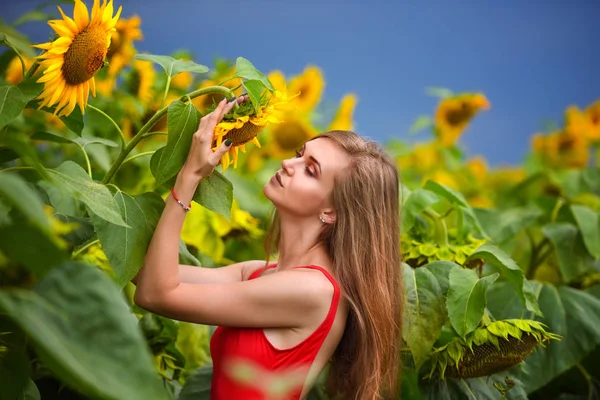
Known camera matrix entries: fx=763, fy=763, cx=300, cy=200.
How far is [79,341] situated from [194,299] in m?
0.42

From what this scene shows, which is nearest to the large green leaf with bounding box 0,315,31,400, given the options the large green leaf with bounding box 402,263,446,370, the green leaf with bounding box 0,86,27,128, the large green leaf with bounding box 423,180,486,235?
the green leaf with bounding box 0,86,27,128

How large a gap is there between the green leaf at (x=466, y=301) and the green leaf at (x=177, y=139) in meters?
0.42

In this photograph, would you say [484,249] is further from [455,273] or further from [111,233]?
[111,233]

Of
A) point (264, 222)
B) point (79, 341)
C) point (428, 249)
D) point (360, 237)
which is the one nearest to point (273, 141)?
point (264, 222)

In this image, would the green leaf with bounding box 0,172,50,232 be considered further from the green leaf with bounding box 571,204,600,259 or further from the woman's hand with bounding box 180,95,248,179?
the green leaf with bounding box 571,204,600,259

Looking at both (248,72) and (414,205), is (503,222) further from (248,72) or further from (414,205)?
(248,72)

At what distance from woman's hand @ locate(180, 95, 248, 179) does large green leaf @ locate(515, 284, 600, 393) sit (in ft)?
2.27

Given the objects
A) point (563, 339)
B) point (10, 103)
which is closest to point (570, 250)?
point (563, 339)

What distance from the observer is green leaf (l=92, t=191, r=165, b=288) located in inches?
31.9

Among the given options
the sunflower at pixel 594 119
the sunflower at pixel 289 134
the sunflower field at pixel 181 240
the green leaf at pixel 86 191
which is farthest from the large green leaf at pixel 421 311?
the sunflower at pixel 594 119

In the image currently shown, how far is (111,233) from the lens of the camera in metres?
0.82

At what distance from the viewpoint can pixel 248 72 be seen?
825mm

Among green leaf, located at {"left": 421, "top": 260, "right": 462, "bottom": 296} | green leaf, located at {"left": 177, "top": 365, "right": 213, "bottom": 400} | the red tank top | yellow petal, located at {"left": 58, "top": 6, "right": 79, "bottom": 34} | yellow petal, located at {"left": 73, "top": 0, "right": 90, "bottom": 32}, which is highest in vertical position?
yellow petal, located at {"left": 73, "top": 0, "right": 90, "bottom": 32}

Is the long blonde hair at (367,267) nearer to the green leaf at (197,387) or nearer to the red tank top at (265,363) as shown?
the red tank top at (265,363)
